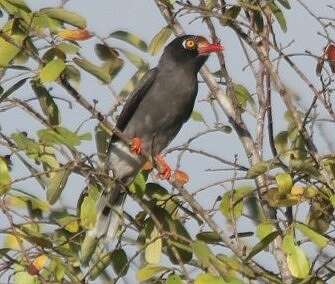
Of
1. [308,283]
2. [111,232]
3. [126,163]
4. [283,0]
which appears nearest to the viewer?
[308,283]

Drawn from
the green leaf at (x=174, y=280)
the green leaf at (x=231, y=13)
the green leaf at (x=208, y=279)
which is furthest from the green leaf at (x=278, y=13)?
the green leaf at (x=208, y=279)

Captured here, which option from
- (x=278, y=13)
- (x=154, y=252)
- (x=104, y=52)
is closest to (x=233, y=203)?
(x=154, y=252)

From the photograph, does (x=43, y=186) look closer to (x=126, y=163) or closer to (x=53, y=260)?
(x=53, y=260)

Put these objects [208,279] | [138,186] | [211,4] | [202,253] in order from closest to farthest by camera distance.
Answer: [208,279] < [202,253] < [138,186] < [211,4]

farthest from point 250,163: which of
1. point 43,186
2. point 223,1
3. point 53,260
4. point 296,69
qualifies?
point 53,260

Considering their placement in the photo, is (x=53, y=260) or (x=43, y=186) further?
(x=43, y=186)

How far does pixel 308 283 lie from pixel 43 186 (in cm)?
145

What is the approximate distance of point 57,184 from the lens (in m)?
4.06

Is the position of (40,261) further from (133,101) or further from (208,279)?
(133,101)

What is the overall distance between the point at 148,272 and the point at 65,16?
1.13 m

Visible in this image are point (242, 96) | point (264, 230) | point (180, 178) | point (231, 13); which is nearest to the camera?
point (264, 230)

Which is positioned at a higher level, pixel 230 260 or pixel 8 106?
pixel 8 106

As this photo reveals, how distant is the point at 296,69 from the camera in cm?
488

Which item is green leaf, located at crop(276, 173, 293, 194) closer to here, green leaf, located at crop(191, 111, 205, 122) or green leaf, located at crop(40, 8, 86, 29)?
green leaf, located at crop(40, 8, 86, 29)
